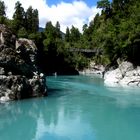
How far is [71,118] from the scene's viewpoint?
96.7 ft

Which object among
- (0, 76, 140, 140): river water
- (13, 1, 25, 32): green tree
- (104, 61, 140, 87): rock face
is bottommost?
(0, 76, 140, 140): river water

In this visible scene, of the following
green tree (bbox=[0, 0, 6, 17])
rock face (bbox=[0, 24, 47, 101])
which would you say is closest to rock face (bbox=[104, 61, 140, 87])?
rock face (bbox=[0, 24, 47, 101])

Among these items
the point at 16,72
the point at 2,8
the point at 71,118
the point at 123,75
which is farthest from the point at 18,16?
the point at 71,118

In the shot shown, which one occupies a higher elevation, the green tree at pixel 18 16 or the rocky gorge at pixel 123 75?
the green tree at pixel 18 16

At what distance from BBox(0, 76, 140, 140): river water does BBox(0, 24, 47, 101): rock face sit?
56.3 inches

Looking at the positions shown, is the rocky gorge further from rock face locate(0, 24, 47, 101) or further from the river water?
rock face locate(0, 24, 47, 101)

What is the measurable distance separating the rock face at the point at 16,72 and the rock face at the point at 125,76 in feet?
72.9

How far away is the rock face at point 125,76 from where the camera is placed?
196ft

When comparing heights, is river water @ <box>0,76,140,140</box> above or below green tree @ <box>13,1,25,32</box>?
below

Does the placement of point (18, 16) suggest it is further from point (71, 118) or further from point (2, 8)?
point (71, 118)

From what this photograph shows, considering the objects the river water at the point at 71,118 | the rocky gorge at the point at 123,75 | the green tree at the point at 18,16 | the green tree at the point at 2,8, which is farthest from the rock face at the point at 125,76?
the green tree at the point at 2,8

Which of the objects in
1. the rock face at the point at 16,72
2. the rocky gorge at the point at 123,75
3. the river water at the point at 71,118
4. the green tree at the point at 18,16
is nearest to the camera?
the river water at the point at 71,118

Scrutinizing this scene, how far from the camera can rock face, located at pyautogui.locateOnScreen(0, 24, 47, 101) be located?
36281 mm

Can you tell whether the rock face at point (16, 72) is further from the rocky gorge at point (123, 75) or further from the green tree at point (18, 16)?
the green tree at point (18, 16)
